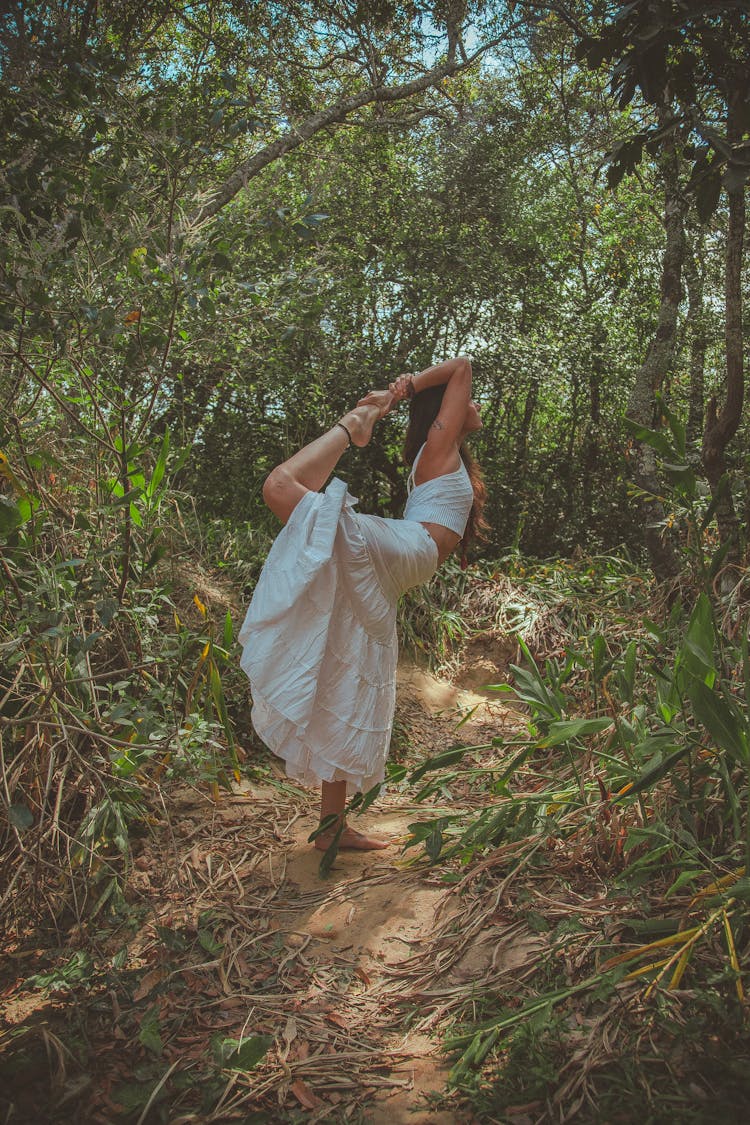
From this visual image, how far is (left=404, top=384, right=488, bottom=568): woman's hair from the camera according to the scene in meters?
3.08

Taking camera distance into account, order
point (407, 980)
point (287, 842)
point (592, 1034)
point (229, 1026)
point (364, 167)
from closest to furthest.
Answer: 1. point (592, 1034)
2. point (229, 1026)
3. point (407, 980)
4. point (287, 842)
5. point (364, 167)

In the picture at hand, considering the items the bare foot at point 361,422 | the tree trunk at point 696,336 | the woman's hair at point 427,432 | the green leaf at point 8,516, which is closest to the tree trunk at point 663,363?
the woman's hair at point 427,432

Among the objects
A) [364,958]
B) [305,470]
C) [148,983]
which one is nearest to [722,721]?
[364,958]

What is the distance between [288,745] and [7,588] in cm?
110

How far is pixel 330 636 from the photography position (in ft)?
8.60

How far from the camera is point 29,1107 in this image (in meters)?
1.68

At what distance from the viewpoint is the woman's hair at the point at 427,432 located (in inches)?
121

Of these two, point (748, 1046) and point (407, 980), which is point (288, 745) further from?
point (748, 1046)

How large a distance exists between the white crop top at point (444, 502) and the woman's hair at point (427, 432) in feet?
0.71

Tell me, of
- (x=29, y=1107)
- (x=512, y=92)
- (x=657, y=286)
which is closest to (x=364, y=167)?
(x=512, y=92)

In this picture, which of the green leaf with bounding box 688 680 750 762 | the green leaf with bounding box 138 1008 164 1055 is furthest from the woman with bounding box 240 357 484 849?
the green leaf with bounding box 688 680 750 762

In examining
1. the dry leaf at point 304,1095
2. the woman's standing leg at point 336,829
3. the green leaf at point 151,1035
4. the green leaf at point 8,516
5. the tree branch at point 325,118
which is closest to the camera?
the dry leaf at point 304,1095

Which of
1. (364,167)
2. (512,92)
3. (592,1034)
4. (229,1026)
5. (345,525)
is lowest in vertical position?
(229,1026)

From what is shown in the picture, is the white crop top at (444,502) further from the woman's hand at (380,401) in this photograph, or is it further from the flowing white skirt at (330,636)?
the woman's hand at (380,401)
